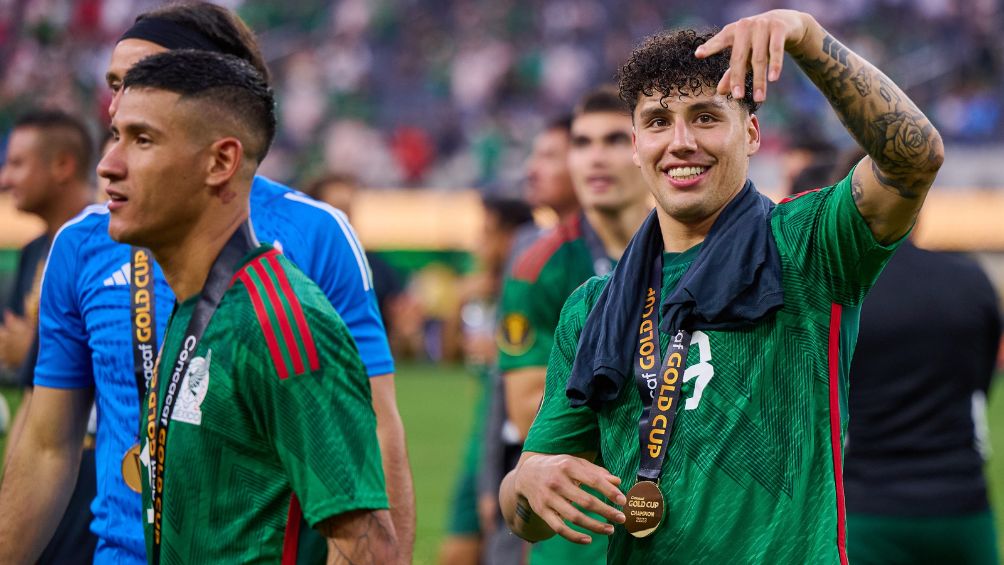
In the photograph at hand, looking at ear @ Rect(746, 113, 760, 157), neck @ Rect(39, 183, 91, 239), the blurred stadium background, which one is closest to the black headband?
ear @ Rect(746, 113, 760, 157)

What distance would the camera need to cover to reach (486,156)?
2566 centimetres

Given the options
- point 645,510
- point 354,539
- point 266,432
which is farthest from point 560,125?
point 354,539

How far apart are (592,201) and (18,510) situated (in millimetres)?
2686

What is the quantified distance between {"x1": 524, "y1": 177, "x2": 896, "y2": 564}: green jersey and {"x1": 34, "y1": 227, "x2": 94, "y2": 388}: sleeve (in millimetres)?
1486

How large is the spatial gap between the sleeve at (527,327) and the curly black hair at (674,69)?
2104mm

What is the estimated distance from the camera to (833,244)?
2.89m

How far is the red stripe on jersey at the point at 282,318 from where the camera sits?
2658 mm

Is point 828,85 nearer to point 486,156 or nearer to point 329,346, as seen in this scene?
point 329,346

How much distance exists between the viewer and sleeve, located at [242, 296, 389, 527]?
8.56 feet

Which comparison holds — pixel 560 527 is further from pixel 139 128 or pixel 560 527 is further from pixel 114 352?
pixel 114 352

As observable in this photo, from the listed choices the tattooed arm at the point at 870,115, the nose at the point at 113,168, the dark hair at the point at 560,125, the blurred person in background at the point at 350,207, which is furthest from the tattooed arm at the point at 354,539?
the blurred person in background at the point at 350,207

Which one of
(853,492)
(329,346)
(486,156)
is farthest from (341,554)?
(486,156)

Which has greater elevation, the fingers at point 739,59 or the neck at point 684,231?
the fingers at point 739,59

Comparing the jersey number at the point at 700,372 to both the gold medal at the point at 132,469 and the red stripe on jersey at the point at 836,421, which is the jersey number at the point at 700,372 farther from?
the gold medal at the point at 132,469
